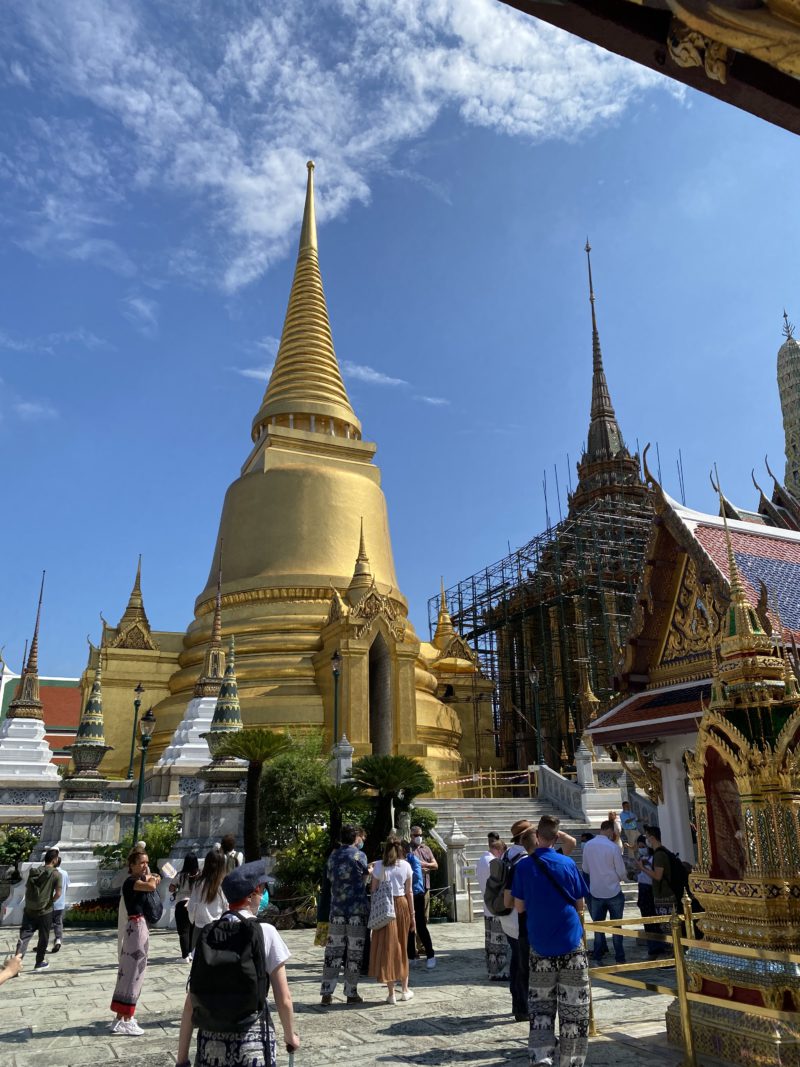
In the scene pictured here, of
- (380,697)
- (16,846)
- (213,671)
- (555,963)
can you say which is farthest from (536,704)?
(555,963)

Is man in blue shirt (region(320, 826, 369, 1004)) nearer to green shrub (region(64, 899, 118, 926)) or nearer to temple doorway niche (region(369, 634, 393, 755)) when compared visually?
green shrub (region(64, 899, 118, 926))

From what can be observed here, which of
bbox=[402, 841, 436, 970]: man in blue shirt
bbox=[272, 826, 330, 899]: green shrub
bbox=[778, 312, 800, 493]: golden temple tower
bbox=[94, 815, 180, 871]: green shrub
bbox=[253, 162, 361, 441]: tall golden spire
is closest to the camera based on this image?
bbox=[402, 841, 436, 970]: man in blue shirt

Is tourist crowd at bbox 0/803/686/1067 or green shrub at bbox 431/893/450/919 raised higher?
tourist crowd at bbox 0/803/686/1067

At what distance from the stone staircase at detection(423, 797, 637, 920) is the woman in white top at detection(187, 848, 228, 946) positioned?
974cm

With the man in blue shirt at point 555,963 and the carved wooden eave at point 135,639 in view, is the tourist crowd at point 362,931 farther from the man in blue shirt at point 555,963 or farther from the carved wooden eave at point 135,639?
the carved wooden eave at point 135,639

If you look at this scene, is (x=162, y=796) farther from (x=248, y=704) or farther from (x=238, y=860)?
(x=238, y=860)

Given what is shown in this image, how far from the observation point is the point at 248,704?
2217cm

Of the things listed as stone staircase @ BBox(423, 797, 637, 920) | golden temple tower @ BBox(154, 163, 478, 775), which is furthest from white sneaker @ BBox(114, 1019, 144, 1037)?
golden temple tower @ BBox(154, 163, 478, 775)

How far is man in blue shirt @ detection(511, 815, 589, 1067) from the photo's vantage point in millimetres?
4629

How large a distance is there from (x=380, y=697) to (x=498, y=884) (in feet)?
54.8

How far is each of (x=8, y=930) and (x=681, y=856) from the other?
925 cm

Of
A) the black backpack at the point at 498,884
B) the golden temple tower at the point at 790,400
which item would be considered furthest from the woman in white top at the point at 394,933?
the golden temple tower at the point at 790,400

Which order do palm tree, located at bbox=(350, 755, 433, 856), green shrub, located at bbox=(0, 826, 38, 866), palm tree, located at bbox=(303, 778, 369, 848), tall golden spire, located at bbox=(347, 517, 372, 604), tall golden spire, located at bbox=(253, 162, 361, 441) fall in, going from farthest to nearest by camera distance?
tall golden spire, located at bbox=(253, 162, 361, 441), tall golden spire, located at bbox=(347, 517, 372, 604), green shrub, located at bbox=(0, 826, 38, 866), palm tree, located at bbox=(303, 778, 369, 848), palm tree, located at bbox=(350, 755, 433, 856)

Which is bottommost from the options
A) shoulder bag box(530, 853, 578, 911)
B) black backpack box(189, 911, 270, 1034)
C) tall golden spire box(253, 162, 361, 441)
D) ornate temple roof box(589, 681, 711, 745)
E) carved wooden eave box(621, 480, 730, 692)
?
black backpack box(189, 911, 270, 1034)
